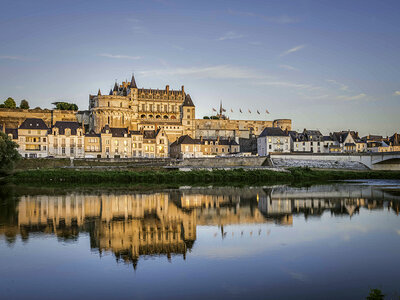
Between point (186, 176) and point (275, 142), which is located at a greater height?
point (275, 142)

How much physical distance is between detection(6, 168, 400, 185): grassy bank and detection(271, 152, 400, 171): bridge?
464 centimetres

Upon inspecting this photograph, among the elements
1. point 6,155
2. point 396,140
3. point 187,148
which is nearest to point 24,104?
point 187,148

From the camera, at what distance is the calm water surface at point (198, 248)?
29.9 feet

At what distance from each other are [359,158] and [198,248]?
123ft

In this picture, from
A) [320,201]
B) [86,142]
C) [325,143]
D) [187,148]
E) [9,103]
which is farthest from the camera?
[9,103]

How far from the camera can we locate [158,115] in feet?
237

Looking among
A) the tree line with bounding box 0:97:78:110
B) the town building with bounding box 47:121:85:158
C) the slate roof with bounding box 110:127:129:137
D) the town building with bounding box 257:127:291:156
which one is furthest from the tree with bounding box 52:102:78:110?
→ the town building with bounding box 257:127:291:156

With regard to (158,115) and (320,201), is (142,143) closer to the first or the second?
(158,115)

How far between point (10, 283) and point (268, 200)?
1639 centimetres

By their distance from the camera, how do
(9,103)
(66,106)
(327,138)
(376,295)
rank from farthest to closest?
(66,106) < (9,103) < (327,138) < (376,295)

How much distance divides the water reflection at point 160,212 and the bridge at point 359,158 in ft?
54.0

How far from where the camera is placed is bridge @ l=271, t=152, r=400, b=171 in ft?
144

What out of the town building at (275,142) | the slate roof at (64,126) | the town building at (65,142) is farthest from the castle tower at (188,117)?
the town building at (65,142)

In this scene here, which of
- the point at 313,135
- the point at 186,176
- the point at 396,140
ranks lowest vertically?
the point at 186,176
